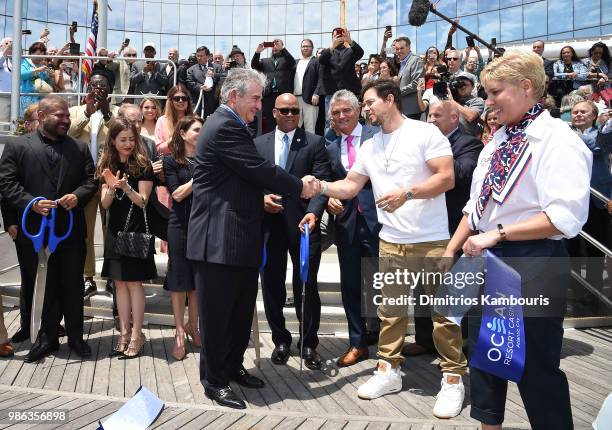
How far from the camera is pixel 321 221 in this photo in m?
4.91

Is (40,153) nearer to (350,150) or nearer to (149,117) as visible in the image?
(149,117)

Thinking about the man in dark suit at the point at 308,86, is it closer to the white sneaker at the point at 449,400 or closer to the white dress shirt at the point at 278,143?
the white dress shirt at the point at 278,143

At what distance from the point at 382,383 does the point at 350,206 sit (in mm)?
1406

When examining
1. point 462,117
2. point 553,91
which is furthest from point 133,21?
point 462,117

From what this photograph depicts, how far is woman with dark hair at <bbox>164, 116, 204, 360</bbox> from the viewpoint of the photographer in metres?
4.75

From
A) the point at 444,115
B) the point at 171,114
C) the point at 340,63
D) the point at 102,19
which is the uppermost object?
the point at 102,19

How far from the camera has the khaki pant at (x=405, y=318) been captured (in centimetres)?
390

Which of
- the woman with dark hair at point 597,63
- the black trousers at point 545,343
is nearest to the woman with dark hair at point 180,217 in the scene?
the black trousers at point 545,343

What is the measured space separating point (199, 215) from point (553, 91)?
7195 millimetres

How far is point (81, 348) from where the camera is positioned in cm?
478

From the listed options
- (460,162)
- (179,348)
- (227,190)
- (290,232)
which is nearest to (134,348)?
(179,348)

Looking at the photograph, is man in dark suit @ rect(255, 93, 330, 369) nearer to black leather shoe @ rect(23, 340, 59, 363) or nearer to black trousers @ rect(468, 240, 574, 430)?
black leather shoe @ rect(23, 340, 59, 363)

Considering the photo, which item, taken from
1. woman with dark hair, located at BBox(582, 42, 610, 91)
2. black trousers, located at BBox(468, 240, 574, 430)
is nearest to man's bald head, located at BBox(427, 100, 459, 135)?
black trousers, located at BBox(468, 240, 574, 430)

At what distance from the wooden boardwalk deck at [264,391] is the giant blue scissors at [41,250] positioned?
1.17ft
